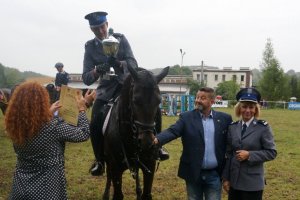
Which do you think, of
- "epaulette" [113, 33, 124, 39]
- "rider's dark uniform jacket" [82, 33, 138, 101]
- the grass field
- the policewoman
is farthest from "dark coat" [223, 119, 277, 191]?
the grass field

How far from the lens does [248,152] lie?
12.9 ft

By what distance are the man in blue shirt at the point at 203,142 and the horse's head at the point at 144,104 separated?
0.16 meters

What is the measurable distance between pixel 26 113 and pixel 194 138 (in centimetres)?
184

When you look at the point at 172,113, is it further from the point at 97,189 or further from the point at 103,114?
the point at 103,114

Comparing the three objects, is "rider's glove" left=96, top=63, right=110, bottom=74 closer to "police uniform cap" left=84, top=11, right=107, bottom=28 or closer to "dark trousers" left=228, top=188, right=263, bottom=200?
"police uniform cap" left=84, top=11, right=107, bottom=28

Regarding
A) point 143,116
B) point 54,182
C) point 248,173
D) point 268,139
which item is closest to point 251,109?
point 268,139

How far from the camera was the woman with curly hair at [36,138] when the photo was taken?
11.2 feet

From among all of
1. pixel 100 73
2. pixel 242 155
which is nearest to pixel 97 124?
pixel 100 73

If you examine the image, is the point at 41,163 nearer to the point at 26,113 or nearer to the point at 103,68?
the point at 26,113

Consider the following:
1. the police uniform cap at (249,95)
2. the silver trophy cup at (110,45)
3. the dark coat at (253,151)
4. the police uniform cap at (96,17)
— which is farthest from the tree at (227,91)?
the dark coat at (253,151)

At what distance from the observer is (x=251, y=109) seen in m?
4.12

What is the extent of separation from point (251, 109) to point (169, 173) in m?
5.00

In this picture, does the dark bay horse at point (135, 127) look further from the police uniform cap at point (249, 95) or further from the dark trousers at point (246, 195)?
the dark trousers at point (246, 195)

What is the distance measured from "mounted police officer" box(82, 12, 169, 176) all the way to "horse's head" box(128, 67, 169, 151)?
1.01 metres
